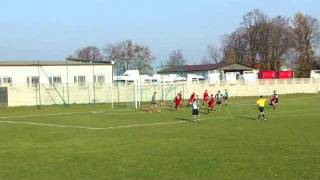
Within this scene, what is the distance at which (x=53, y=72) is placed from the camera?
77.2 metres

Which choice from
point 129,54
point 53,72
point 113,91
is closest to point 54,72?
point 53,72

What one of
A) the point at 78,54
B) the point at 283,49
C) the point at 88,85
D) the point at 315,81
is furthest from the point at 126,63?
the point at 88,85

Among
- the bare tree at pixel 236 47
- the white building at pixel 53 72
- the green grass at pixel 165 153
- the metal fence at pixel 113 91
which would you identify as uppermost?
the bare tree at pixel 236 47

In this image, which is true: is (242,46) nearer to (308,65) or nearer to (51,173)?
(308,65)

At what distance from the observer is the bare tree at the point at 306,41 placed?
117 m

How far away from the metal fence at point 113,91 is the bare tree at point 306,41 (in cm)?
3488

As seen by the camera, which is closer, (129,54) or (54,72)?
(54,72)

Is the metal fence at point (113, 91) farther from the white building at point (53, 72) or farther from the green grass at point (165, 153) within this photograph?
the green grass at point (165, 153)

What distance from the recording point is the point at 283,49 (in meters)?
118

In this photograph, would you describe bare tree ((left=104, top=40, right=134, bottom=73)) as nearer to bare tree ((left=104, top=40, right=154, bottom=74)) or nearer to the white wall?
bare tree ((left=104, top=40, right=154, bottom=74))

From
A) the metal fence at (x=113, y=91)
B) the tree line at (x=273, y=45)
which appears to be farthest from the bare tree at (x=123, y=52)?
the metal fence at (x=113, y=91)

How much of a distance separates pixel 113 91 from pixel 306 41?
6050 cm

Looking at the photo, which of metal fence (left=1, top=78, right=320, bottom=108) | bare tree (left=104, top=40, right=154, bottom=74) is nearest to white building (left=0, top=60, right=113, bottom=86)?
metal fence (left=1, top=78, right=320, bottom=108)

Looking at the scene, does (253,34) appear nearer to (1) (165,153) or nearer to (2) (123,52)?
(2) (123,52)
